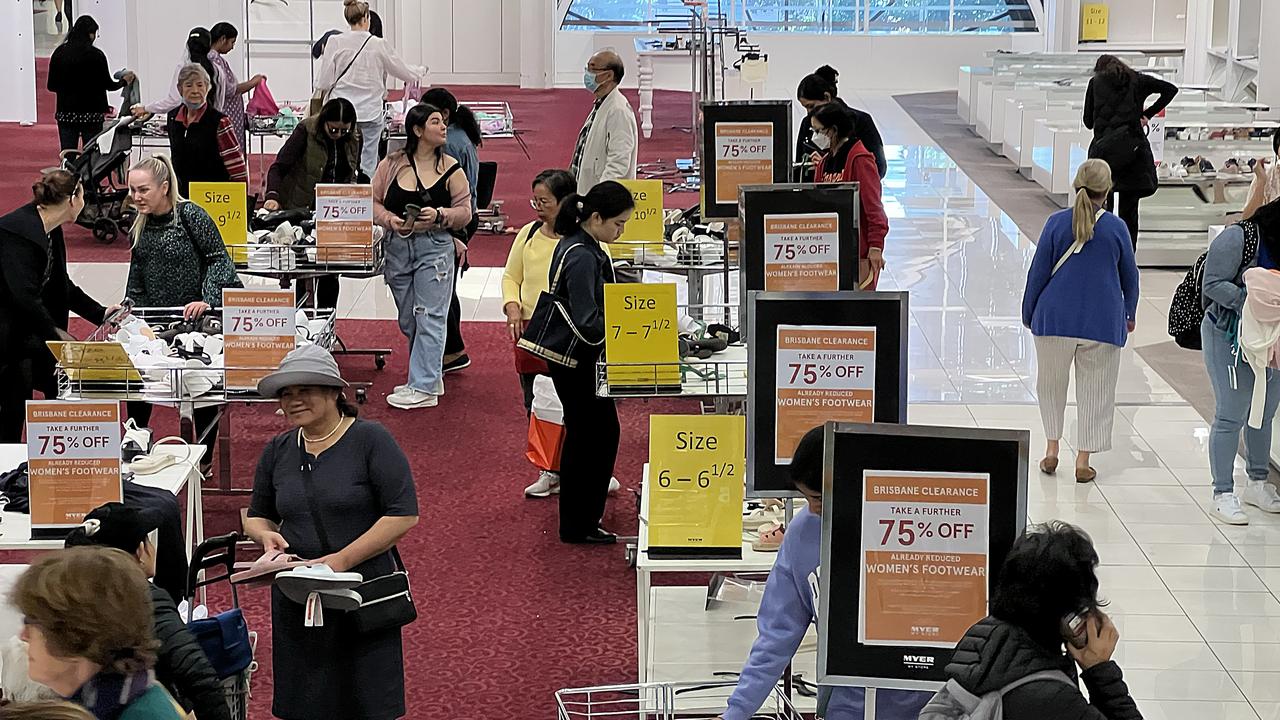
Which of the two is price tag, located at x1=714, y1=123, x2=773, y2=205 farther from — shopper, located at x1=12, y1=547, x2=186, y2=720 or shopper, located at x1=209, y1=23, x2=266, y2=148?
shopper, located at x1=209, y1=23, x2=266, y2=148

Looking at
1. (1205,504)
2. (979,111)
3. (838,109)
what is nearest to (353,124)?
(838,109)

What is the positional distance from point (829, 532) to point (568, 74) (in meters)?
22.3

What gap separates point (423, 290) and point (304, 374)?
432cm

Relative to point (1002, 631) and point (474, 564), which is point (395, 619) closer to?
point (1002, 631)

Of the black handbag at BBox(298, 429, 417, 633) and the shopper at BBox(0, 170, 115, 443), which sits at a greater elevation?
the shopper at BBox(0, 170, 115, 443)

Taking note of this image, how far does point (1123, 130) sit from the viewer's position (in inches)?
438

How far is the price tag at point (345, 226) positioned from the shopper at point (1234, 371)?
3.89 m

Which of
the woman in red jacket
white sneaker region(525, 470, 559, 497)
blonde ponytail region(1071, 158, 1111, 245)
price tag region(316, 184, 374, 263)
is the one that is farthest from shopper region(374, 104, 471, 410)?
blonde ponytail region(1071, 158, 1111, 245)

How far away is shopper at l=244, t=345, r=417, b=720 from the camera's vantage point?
4.18 metres

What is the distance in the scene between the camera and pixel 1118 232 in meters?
7.15

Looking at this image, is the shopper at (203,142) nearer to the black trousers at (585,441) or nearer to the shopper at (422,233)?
the shopper at (422,233)

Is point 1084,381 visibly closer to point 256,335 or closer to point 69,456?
point 256,335

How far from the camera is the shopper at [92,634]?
2980 millimetres

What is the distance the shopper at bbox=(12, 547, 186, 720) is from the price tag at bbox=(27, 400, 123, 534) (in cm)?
181
